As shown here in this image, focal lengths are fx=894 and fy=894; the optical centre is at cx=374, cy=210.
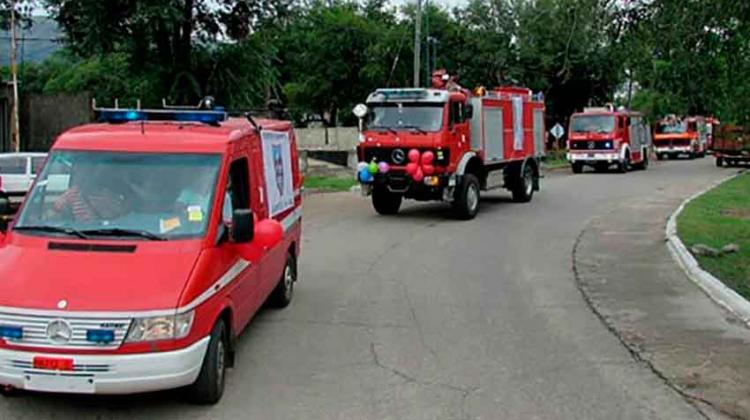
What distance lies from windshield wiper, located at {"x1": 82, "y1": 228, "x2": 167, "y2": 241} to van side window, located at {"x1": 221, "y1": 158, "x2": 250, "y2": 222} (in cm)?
65

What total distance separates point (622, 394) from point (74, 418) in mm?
4115

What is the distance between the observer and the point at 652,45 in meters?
10.8

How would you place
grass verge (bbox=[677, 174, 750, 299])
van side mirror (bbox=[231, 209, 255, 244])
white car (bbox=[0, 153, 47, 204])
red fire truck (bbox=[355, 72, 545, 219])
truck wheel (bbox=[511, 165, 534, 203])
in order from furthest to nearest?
1. truck wheel (bbox=[511, 165, 534, 203])
2. white car (bbox=[0, 153, 47, 204])
3. red fire truck (bbox=[355, 72, 545, 219])
4. grass verge (bbox=[677, 174, 750, 299])
5. van side mirror (bbox=[231, 209, 255, 244])

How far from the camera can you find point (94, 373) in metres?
5.79

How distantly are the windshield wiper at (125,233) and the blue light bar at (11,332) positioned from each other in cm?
108

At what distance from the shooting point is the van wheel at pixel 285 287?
10047mm

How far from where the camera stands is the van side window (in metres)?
7.36

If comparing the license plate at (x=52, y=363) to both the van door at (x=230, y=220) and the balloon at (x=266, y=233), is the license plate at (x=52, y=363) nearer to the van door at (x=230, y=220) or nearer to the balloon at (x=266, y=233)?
the van door at (x=230, y=220)

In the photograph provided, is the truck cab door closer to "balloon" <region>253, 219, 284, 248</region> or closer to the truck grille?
"balloon" <region>253, 219, 284, 248</region>

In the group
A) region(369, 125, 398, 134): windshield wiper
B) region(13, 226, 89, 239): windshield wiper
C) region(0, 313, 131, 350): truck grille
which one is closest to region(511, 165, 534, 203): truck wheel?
region(369, 125, 398, 134): windshield wiper

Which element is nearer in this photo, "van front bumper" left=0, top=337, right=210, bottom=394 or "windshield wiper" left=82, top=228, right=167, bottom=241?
"van front bumper" left=0, top=337, right=210, bottom=394

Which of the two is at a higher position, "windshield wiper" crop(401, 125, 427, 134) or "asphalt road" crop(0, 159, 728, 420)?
"windshield wiper" crop(401, 125, 427, 134)

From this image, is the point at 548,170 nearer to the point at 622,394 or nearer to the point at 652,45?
the point at 652,45

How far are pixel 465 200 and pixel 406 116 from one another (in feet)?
7.38
